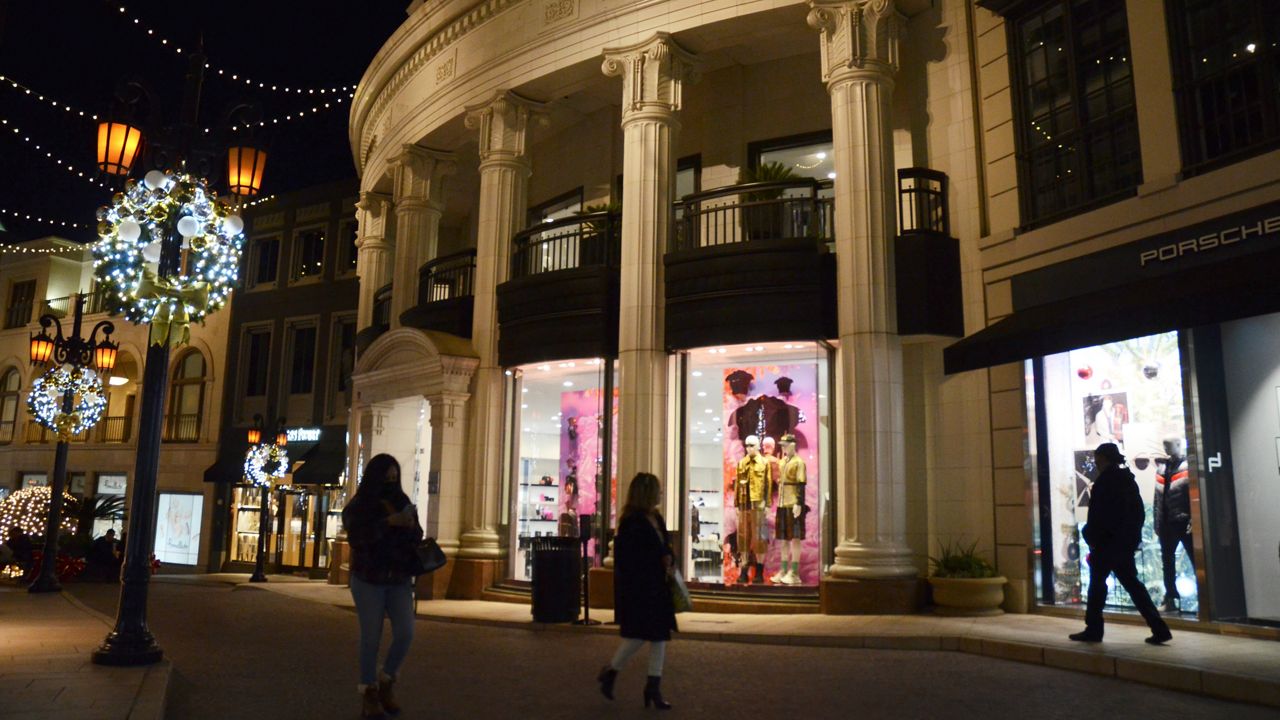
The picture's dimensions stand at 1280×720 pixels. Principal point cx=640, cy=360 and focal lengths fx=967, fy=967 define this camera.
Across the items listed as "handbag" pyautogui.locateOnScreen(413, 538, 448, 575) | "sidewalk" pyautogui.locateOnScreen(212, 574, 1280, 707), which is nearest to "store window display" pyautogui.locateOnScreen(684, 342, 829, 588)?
"sidewalk" pyautogui.locateOnScreen(212, 574, 1280, 707)

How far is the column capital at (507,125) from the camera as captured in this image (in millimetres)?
18312

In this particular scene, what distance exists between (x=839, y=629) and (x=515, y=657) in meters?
3.99

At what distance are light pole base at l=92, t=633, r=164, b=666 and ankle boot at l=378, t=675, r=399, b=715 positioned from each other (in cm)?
295

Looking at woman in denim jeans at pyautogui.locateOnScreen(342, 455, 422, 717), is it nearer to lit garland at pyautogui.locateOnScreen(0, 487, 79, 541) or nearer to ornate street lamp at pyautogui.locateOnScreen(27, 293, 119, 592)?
ornate street lamp at pyautogui.locateOnScreen(27, 293, 119, 592)

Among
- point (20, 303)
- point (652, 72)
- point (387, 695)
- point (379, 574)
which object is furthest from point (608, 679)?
point (20, 303)

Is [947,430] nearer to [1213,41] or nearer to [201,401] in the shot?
[1213,41]

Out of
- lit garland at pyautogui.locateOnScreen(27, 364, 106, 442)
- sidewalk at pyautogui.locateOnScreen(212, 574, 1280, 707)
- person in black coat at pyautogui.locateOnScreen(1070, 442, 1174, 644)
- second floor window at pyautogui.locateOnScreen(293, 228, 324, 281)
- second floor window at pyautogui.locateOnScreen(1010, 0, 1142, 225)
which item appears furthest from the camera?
second floor window at pyautogui.locateOnScreen(293, 228, 324, 281)

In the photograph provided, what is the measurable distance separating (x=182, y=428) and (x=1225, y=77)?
113 ft

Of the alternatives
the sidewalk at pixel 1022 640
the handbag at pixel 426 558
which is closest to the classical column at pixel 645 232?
the sidewalk at pixel 1022 640

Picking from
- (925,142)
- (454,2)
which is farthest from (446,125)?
(925,142)

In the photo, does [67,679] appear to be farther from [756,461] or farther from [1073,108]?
[1073,108]

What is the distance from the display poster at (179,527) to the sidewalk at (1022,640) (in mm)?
22726

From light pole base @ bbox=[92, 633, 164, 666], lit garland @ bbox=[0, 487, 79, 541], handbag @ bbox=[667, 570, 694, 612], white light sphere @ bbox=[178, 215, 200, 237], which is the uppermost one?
white light sphere @ bbox=[178, 215, 200, 237]

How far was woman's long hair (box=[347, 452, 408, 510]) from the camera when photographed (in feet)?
22.5
